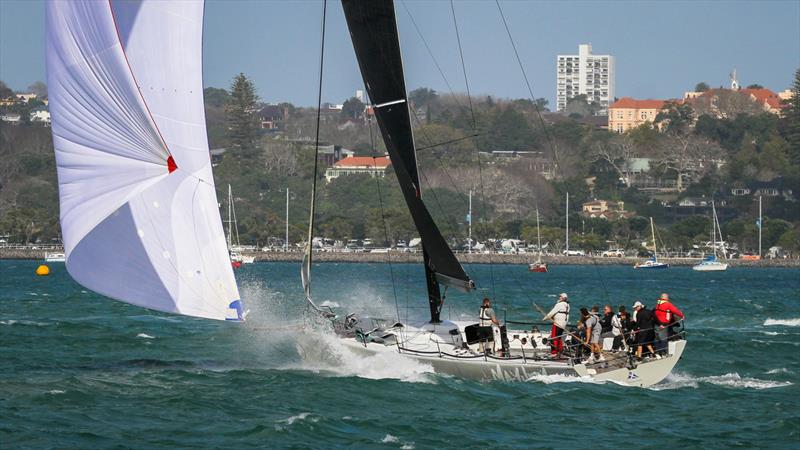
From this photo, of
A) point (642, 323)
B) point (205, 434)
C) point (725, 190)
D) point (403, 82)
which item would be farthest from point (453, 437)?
point (725, 190)

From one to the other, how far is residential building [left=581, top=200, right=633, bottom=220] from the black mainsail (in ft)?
334

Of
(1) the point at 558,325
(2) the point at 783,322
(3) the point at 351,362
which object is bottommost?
(2) the point at 783,322

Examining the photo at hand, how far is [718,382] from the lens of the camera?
2292cm

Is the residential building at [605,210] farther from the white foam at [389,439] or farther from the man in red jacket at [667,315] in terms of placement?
the white foam at [389,439]

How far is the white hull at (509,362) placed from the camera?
808 inches

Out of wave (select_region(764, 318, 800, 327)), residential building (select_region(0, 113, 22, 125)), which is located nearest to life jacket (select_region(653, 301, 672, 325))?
wave (select_region(764, 318, 800, 327))

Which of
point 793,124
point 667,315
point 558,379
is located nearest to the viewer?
point 558,379

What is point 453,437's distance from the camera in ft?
57.9

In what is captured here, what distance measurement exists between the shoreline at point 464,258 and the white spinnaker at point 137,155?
82.0m

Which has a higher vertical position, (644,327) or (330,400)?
(644,327)

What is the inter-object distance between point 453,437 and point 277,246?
94672 millimetres

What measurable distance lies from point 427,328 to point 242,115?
126684 millimetres

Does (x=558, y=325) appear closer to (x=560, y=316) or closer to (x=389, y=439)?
(x=560, y=316)

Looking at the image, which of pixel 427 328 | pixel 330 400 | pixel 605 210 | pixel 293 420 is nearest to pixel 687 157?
pixel 605 210
